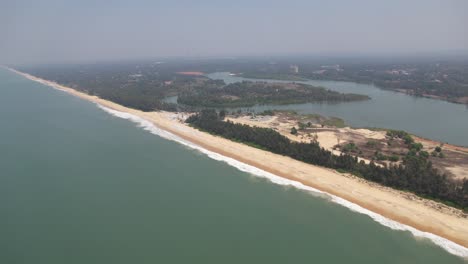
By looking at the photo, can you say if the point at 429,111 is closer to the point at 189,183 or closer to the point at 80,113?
the point at 189,183

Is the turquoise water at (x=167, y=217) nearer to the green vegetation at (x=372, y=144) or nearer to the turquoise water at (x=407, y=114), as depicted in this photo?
the green vegetation at (x=372, y=144)

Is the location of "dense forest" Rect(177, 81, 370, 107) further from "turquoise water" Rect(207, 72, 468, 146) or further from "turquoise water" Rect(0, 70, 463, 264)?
"turquoise water" Rect(0, 70, 463, 264)

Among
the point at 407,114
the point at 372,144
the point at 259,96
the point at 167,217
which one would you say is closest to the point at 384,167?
the point at 372,144

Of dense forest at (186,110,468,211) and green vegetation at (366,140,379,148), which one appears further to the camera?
green vegetation at (366,140,379,148)

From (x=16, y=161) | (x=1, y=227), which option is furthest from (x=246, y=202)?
(x=16, y=161)

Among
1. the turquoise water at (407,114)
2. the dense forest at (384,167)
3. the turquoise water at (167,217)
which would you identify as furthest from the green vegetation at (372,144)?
the turquoise water at (167,217)

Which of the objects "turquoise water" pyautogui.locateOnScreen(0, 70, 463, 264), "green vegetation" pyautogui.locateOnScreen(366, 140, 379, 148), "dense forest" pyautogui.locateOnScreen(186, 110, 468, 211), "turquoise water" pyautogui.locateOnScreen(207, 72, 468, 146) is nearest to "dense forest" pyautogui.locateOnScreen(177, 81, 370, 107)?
"turquoise water" pyautogui.locateOnScreen(207, 72, 468, 146)

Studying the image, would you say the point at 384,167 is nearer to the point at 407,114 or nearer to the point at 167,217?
the point at 167,217
